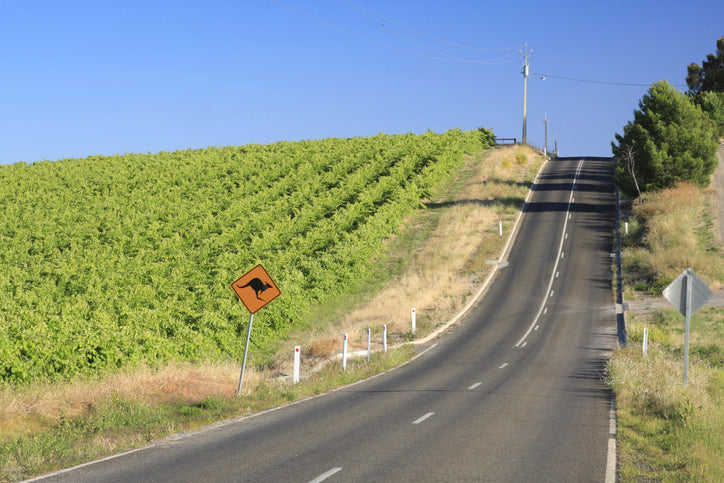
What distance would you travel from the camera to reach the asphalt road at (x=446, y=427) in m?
9.45

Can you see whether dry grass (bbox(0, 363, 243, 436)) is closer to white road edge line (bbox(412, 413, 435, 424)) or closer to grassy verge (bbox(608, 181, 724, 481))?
white road edge line (bbox(412, 413, 435, 424))

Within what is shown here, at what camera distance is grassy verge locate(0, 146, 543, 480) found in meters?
11.0

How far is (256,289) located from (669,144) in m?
47.8

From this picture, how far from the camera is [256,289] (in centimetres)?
1628

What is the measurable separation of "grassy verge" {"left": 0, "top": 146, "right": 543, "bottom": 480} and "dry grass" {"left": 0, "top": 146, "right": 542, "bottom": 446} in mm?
42

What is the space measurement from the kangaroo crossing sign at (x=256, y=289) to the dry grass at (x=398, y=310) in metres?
2.17

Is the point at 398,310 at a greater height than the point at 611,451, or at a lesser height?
lesser

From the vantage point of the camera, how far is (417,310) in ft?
119

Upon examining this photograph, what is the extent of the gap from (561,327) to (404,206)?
1038 inches

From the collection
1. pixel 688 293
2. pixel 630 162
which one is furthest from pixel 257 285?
pixel 630 162

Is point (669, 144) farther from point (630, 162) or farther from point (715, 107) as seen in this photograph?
point (715, 107)

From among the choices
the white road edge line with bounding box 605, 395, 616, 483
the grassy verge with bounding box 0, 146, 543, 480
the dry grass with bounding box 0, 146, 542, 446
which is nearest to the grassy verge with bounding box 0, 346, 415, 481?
the grassy verge with bounding box 0, 146, 543, 480

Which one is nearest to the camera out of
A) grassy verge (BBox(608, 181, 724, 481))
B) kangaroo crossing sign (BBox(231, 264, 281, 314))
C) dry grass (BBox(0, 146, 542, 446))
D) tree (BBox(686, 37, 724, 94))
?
grassy verge (BBox(608, 181, 724, 481))

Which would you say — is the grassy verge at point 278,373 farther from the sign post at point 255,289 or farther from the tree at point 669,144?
the tree at point 669,144
